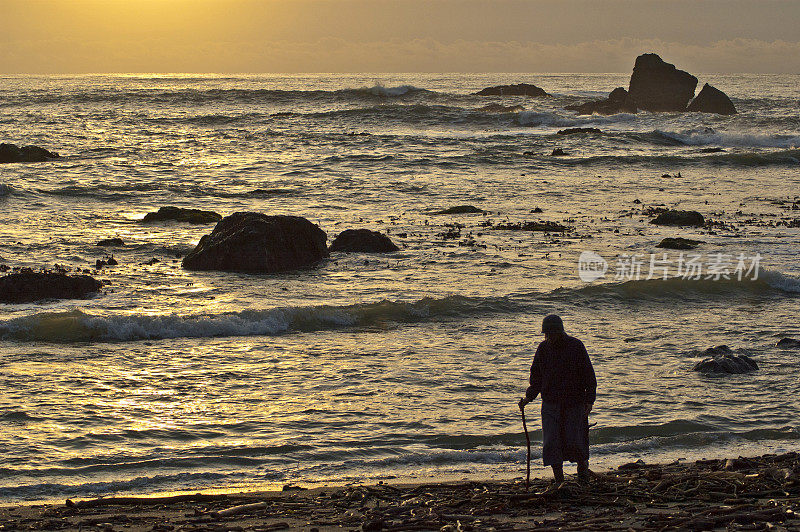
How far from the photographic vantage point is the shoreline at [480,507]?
648cm

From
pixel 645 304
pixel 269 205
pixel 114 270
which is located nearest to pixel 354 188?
pixel 269 205

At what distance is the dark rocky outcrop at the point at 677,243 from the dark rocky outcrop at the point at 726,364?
9.63m

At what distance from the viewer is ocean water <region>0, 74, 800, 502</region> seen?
30.7ft

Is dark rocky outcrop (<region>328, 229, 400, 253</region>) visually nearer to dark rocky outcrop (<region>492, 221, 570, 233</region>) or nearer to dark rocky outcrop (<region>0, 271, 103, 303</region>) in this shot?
dark rocky outcrop (<region>492, 221, 570, 233</region>)

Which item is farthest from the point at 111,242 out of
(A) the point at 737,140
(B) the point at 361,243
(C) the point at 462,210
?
(A) the point at 737,140

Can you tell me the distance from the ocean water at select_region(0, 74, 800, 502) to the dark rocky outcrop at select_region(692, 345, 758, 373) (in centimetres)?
17

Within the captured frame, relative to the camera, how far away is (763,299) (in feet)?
56.7

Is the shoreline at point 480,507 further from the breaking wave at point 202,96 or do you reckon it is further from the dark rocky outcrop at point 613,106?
the breaking wave at point 202,96

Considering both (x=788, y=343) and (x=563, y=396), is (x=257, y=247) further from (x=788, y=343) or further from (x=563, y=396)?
(x=563, y=396)

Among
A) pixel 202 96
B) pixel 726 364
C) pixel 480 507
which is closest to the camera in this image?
pixel 480 507

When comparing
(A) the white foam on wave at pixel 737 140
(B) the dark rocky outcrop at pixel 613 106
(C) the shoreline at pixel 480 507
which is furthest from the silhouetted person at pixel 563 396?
(B) the dark rocky outcrop at pixel 613 106

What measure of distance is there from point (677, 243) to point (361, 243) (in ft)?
25.5

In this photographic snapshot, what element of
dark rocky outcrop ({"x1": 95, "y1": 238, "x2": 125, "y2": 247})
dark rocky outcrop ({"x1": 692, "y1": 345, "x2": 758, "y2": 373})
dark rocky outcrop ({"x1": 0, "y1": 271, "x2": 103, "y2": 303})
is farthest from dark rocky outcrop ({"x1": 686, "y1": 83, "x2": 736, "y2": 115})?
dark rocky outcrop ({"x1": 0, "y1": 271, "x2": 103, "y2": 303})

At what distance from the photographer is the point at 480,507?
7043 mm
